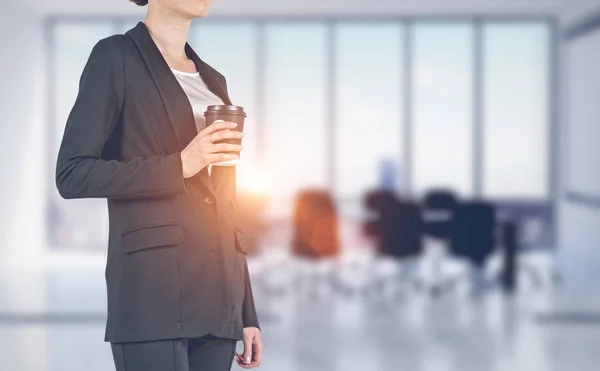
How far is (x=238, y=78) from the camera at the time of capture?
916 cm

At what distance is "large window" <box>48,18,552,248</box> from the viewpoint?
9.14 m

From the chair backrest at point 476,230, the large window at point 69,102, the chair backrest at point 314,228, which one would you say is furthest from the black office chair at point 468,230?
the large window at point 69,102

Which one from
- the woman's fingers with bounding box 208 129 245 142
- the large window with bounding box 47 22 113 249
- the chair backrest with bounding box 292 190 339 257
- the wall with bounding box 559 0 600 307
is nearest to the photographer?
the woman's fingers with bounding box 208 129 245 142

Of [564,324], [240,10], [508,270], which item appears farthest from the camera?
[240,10]

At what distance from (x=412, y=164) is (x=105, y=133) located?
840 centimetres

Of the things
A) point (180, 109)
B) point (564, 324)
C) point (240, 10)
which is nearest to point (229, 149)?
point (180, 109)

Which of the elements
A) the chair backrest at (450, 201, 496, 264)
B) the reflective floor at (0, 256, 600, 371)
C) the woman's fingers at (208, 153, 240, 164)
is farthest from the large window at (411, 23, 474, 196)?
the woman's fingers at (208, 153, 240, 164)

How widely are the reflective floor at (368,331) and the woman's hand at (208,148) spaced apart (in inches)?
112

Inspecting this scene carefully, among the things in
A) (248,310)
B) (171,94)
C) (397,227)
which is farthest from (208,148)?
(397,227)

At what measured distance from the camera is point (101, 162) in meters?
0.98

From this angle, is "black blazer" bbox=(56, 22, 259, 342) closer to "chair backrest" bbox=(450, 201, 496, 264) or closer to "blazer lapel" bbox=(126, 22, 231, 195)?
"blazer lapel" bbox=(126, 22, 231, 195)

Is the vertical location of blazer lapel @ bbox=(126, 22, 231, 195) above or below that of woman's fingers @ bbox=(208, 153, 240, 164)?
above

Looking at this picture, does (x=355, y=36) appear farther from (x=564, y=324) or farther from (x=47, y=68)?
(x=564, y=324)

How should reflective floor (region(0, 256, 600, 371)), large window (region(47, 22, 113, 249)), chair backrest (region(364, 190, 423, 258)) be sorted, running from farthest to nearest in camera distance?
large window (region(47, 22, 113, 249)) → chair backrest (region(364, 190, 423, 258)) → reflective floor (region(0, 256, 600, 371))
